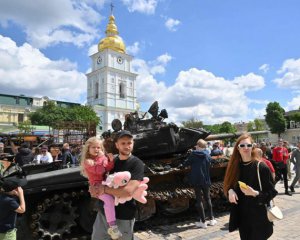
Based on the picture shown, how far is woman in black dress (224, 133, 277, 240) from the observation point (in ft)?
11.1

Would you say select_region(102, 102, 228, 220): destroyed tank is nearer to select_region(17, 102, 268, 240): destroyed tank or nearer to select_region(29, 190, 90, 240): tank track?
select_region(17, 102, 268, 240): destroyed tank

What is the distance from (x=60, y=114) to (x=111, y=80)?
1836 centimetres

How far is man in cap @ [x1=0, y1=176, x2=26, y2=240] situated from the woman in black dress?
2.53 metres

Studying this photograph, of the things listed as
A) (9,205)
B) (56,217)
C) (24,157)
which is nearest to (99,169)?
(9,205)

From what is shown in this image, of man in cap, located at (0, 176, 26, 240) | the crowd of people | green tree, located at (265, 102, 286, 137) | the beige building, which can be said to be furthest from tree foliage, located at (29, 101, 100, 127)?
the crowd of people

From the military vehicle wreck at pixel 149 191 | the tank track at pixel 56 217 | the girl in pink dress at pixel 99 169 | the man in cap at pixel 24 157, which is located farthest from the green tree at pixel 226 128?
the girl in pink dress at pixel 99 169

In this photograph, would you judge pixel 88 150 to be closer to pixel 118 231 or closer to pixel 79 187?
pixel 118 231

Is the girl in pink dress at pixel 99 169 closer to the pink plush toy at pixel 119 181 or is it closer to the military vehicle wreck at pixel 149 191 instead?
the pink plush toy at pixel 119 181

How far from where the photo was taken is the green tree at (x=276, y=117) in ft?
199

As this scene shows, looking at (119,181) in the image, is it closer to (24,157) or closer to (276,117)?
(24,157)

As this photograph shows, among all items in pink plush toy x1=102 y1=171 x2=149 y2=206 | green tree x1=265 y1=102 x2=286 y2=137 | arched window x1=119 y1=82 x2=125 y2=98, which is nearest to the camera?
pink plush toy x1=102 y1=171 x2=149 y2=206

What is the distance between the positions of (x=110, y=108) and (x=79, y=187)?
65407mm

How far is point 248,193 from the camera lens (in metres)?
3.34

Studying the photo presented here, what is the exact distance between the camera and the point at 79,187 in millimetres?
6043
